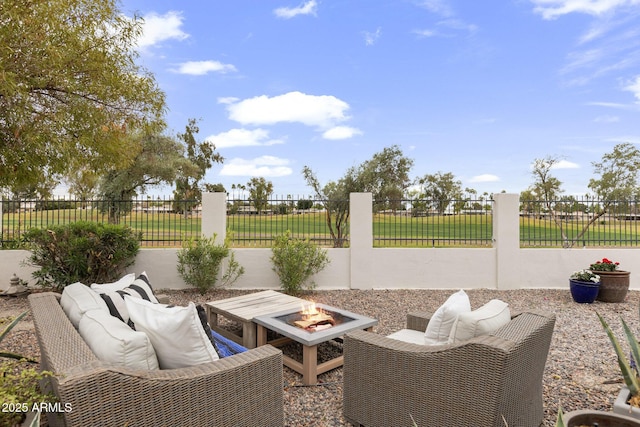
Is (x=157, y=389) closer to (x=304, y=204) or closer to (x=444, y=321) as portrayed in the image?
(x=444, y=321)

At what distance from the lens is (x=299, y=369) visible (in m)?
3.46

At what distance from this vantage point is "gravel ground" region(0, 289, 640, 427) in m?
3.00

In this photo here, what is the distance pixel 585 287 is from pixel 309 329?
231 inches

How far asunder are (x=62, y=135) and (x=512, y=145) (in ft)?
35.3

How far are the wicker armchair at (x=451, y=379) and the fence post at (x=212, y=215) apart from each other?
5529 mm

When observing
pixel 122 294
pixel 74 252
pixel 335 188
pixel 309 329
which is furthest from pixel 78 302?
pixel 335 188

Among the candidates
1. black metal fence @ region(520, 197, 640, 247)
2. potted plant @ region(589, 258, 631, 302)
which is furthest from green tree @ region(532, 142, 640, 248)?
potted plant @ region(589, 258, 631, 302)

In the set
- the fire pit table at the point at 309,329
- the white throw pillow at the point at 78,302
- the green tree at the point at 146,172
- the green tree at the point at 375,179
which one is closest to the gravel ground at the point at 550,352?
the fire pit table at the point at 309,329

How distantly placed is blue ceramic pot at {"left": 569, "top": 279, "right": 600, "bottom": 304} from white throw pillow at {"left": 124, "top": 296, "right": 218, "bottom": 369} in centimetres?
708

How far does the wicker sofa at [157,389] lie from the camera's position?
1602 millimetres

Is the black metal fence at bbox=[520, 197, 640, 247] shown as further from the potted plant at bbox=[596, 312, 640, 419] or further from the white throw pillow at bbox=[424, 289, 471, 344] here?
the white throw pillow at bbox=[424, 289, 471, 344]

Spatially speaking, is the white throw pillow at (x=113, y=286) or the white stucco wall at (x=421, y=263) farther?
the white stucco wall at (x=421, y=263)

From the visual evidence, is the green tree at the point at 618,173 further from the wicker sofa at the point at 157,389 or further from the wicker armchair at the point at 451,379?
the wicker sofa at the point at 157,389

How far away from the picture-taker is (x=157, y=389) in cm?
178
